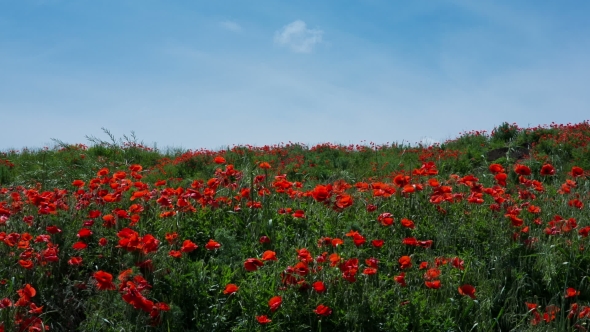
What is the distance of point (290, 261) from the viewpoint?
14.3 ft

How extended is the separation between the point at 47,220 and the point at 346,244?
2.64 m

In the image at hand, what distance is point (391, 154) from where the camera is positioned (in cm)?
1430

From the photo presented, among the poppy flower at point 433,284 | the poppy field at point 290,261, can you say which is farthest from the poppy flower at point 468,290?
the poppy flower at point 433,284

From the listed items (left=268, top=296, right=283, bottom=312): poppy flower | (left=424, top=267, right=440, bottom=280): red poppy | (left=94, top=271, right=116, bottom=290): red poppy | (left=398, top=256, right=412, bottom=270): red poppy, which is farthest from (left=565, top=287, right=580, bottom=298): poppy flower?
(left=94, top=271, right=116, bottom=290): red poppy

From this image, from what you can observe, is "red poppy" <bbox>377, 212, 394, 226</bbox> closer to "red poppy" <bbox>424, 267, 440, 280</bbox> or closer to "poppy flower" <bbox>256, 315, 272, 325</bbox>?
"red poppy" <bbox>424, 267, 440, 280</bbox>

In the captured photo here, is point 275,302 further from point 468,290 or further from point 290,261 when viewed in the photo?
point 468,290

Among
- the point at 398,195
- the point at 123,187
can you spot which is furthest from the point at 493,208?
the point at 123,187

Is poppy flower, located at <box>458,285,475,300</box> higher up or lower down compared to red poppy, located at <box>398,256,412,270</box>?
lower down

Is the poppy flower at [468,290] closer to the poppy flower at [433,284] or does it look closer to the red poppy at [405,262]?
the poppy flower at [433,284]

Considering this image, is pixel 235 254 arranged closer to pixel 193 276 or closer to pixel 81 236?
pixel 193 276

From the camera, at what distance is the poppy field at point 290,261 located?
3926 millimetres

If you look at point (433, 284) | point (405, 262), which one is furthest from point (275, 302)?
point (433, 284)

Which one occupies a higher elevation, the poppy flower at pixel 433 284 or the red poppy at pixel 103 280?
the red poppy at pixel 103 280

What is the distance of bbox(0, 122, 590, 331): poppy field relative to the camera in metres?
3.93
